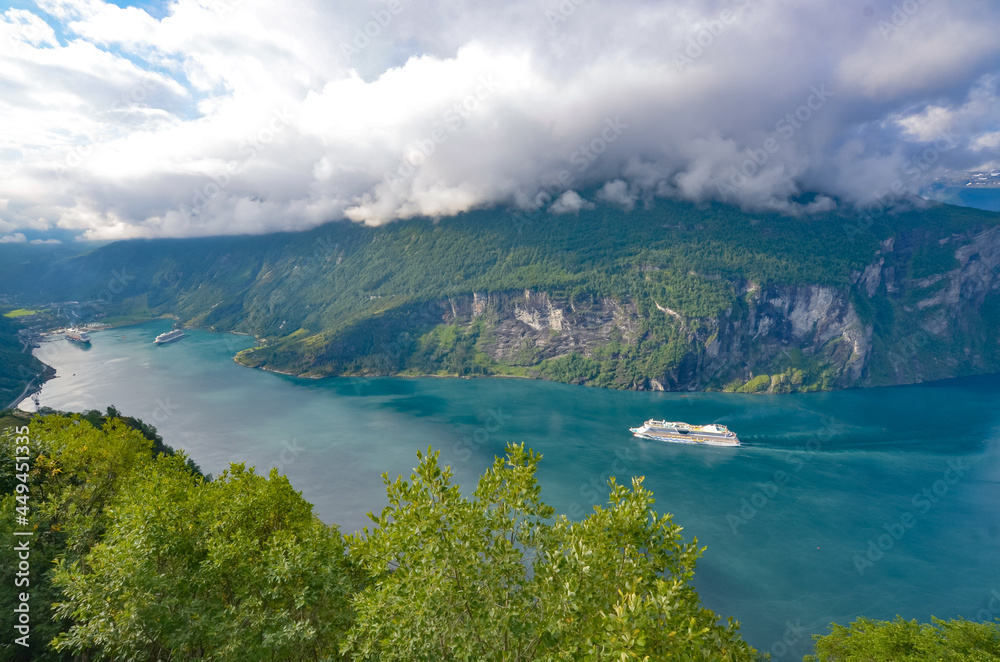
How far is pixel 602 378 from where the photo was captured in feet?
570

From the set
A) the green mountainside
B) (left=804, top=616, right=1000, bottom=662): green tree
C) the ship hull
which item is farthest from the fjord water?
the green mountainside

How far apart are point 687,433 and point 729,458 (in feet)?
46.3

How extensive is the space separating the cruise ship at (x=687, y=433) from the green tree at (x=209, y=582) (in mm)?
102316

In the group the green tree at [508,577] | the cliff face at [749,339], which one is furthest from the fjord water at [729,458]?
the green tree at [508,577]

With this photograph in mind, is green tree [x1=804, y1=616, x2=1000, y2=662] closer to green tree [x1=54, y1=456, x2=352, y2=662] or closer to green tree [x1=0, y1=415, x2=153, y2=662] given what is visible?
green tree [x1=54, y1=456, x2=352, y2=662]

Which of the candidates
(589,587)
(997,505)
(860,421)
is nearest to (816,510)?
(997,505)

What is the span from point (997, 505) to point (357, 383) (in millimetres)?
167794

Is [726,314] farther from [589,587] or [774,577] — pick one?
[589,587]

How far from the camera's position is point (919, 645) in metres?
27.8

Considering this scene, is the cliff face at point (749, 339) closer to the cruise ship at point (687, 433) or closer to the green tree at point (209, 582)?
the cruise ship at point (687, 433)

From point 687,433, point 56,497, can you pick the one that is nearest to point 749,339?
point 687,433

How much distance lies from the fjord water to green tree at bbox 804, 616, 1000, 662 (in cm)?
1850

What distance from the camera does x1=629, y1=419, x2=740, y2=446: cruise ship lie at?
105 metres

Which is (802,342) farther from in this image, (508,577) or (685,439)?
(508,577)
